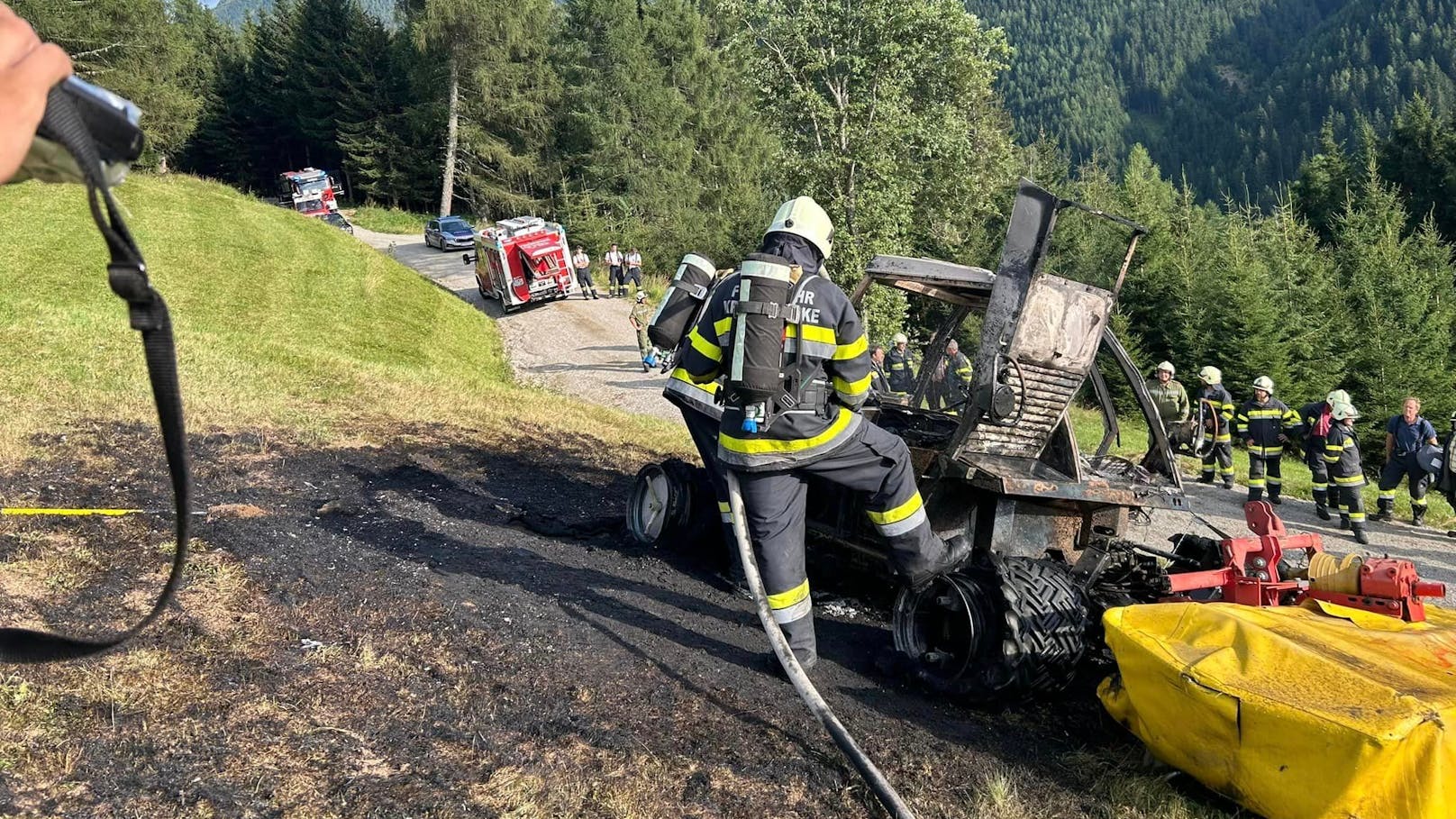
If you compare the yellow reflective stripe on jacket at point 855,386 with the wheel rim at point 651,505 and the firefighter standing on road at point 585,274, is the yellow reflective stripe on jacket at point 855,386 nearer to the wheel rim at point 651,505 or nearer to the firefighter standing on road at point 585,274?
the wheel rim at point 651,505


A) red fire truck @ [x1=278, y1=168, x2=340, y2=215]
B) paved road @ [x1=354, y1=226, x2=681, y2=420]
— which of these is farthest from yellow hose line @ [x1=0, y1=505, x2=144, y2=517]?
red fire truck @ [x1=278, y1=168, x2=340, y2=215]

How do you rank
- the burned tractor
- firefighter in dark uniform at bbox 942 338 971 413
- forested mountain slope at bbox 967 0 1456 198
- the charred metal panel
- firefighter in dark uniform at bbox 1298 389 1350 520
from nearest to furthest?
the burned tractor
the charred metal panel
firefighter in dark uniform at bbox 942 338 971 413
firefighter in dark uniform at bbox 1298 389 1350 520
forested mountain slope at bbox 967 0 1456 198

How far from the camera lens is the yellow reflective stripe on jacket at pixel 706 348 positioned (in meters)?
4.60

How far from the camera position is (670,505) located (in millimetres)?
6012

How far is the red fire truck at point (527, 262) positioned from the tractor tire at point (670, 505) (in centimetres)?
2198

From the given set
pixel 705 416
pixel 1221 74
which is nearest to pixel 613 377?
pixel 705 416

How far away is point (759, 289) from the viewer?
4.35 metres

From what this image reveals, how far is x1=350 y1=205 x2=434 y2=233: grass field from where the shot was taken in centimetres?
4809

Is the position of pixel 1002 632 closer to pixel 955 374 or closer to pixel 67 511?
pixel 955 374

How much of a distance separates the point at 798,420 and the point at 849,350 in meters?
0.40

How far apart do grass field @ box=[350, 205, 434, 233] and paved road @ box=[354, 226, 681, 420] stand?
14754 mm

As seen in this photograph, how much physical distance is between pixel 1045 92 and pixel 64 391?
6660 inches

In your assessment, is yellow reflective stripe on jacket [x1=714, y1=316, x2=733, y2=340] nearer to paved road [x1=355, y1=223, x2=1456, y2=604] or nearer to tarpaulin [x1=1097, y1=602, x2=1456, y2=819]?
tarpaulin [x1=1097, y1=602, x2=1456, y2=819]

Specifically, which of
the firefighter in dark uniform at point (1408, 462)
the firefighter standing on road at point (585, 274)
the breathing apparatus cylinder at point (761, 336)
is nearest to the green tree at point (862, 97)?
the firefighter standing on road at point (585, 274)
